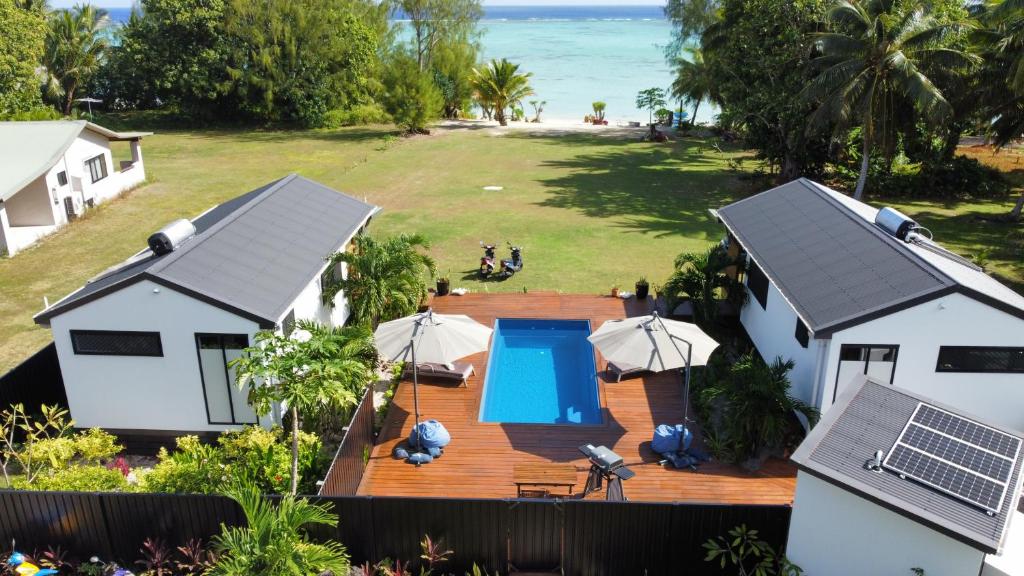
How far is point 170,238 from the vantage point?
14680 mm

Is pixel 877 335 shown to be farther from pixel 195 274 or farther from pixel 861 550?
pixel 195 274

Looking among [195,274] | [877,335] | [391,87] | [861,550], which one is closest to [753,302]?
[877,335]

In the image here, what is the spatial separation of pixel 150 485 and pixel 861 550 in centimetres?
1049

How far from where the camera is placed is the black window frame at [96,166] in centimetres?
3174

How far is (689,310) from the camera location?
2053cm

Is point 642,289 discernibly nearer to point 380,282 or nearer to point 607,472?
point 380,282

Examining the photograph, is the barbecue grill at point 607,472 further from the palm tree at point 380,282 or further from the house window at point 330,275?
the house window at point 330,275

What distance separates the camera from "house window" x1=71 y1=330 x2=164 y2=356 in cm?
1375

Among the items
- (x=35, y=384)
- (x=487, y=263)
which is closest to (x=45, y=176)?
(x=35, y=384)

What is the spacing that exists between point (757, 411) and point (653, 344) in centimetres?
227

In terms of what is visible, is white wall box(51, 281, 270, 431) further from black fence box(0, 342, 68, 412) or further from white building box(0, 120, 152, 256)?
white building box(0, 120, 152, 256)

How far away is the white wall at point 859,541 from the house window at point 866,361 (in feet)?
15.0

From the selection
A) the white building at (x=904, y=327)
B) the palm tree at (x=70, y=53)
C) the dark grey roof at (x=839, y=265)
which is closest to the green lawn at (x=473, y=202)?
the dark grey roof at (x=839, y=265)

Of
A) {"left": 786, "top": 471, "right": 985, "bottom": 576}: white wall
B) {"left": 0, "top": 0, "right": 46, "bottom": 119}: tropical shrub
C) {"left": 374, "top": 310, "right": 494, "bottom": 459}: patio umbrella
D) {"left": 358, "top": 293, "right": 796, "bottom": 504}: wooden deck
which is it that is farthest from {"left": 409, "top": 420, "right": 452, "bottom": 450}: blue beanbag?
{"left": 0, "top": 0, "right": 46, "bottom": 119}: tropical shrub
